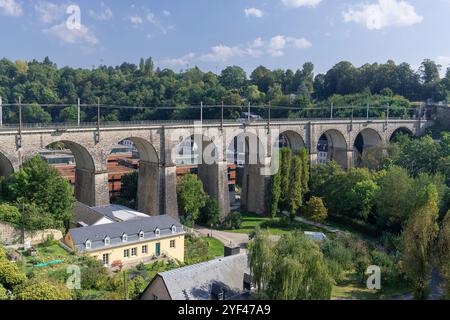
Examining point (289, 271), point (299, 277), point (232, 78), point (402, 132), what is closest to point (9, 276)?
point (289, 271)

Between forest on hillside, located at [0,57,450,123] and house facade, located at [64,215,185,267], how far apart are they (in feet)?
153

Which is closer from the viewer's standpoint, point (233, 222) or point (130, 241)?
point (130, 241)

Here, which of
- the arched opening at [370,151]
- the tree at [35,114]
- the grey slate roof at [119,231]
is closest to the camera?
the grey slate roof at [119,231]

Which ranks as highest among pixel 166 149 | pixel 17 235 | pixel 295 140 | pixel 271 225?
pixel 295 140

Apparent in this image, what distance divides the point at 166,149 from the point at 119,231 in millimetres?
11983

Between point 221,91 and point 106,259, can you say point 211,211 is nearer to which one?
point 106,259

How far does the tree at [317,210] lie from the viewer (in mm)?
40656

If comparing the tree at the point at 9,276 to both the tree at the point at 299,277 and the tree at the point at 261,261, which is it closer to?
the tree at the point at 261,261

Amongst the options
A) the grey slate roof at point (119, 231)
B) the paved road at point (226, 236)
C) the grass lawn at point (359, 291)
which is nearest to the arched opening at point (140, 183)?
the paved road at point (226, 236)

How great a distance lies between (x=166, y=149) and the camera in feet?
128

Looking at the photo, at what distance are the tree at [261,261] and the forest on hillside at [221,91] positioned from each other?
5637 cm

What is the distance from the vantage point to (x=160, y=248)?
2994 cm
